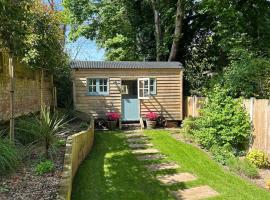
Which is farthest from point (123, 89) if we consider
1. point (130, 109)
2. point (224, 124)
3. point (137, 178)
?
point (137, 178)

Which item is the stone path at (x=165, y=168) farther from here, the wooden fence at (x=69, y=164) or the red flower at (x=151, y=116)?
the red flower at (x=151, y=116)

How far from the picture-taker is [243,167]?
25.2ft

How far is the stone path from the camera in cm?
629

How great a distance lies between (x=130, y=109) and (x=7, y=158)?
9.92 meters

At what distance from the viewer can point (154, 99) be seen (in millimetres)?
15445

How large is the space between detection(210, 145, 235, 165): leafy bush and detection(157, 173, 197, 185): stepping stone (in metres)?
1.48

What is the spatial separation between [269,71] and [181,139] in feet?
12.6

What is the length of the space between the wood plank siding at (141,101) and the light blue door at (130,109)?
227 mm

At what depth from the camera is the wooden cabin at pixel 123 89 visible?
14.8 metres

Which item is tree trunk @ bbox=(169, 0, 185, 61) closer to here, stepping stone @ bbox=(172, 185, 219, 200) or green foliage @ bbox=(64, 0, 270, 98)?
green foliage @ bbox=(64, 0, 270, 98)

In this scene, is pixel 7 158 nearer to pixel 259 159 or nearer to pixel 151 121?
pixel 259 159

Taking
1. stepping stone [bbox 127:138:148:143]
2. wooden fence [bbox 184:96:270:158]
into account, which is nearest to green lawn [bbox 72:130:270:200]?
stepping stone [bbox 127:138:148:143]

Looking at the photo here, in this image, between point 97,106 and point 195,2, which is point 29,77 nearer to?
point 97,106

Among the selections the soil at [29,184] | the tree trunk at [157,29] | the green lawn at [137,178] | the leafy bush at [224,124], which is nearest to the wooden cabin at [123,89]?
the tree trunk at [157,29]
